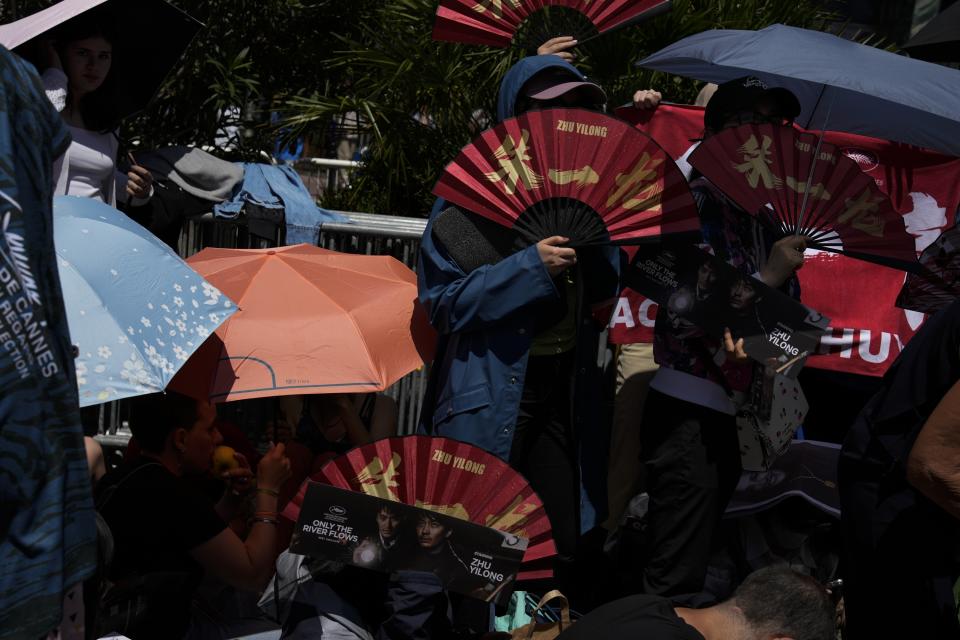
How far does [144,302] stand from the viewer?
328cm

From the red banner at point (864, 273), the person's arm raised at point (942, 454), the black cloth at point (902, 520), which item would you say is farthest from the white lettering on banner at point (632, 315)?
the person's arm raised at point (942, 454)

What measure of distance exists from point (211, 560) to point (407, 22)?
158 inches

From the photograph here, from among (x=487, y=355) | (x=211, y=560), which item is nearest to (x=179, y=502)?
(x=211, y=560)

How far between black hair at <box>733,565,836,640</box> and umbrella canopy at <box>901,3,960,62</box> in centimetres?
293

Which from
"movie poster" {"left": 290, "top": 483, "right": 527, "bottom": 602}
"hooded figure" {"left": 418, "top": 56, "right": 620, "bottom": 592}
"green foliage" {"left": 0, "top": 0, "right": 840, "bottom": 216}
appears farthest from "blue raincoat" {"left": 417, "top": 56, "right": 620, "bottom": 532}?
"green foliage" {"left": 0, "top": 0, "right": 840, "bottom": 216}

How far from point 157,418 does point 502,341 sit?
3.46ft

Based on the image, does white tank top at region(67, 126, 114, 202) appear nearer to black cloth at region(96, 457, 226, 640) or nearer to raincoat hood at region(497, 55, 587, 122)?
black cloth at region(96, 457, 226, 640)

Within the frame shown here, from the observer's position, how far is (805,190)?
12.8ft

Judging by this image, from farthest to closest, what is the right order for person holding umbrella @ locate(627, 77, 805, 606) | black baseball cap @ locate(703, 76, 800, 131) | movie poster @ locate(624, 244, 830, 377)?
black baseball cap @ locate(703, 76, 800, 131), person holding umbrella @ locate(627, 77, 805, 606), movie poster @ locate(624, 244, 830, 377)

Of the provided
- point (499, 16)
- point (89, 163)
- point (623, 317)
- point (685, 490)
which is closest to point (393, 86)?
point (499, 16)

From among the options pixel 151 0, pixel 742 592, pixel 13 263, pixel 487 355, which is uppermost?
pixel 151 0

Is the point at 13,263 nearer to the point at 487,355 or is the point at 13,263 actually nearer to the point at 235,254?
the point at 487,355

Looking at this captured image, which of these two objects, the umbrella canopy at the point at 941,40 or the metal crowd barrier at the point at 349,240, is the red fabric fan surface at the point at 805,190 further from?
the metal crowd barrier at the point at 349,240

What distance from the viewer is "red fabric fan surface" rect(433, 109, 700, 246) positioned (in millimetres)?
3674
